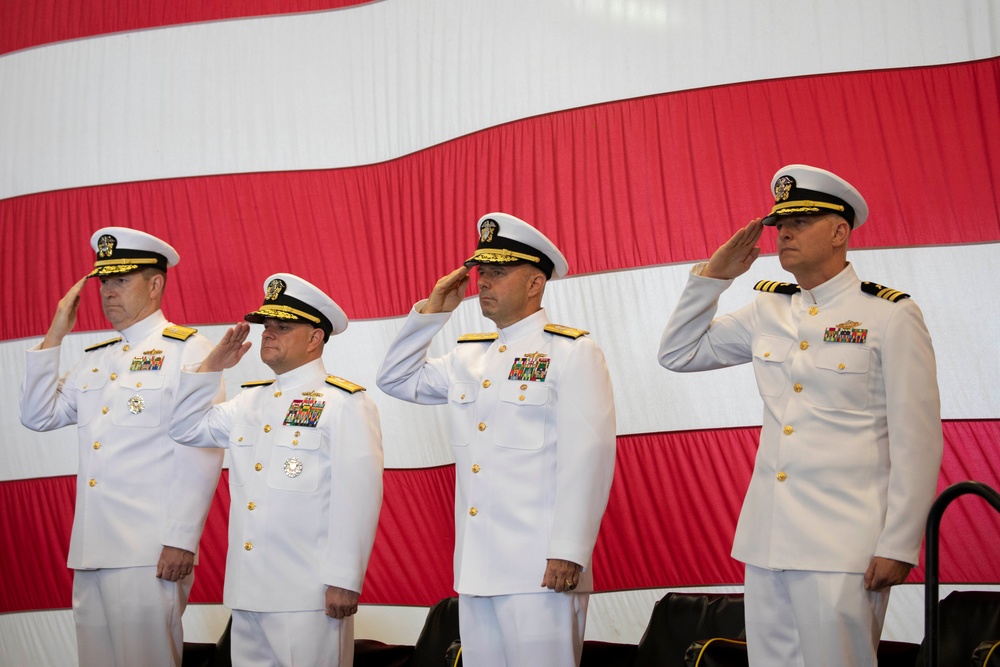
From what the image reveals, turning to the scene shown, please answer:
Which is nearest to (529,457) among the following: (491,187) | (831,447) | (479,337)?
(479,337)

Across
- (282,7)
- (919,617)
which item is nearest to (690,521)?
(919,617)

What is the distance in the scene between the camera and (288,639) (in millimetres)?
3133

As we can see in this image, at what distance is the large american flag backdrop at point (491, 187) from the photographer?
12.0 feet

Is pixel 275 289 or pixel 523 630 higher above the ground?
pixel 275 289

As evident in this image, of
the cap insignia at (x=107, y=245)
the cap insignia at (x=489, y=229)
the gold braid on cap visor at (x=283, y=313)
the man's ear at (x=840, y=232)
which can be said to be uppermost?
the cap insignia at (x=107, y=245)

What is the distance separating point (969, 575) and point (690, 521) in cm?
91

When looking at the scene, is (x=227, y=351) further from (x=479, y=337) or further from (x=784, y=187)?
(x=784, y=187)

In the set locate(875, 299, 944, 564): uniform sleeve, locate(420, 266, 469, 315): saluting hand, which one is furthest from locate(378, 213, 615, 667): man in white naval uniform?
locate(875, 299, 944, 564): uniform sleeve

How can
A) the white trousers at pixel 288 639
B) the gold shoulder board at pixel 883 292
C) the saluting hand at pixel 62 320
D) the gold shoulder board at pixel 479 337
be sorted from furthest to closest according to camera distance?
the saluting hand at pixel 62 320 < the gold shoulder board at pixel 479 337 < the white trousers at pixel 288 639 < the gold shoulder board at pixel 883 292

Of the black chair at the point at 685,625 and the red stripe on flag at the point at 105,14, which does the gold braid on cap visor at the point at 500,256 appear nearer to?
the black chair at the point at 685,625

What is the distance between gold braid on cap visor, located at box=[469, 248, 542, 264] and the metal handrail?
187 cm

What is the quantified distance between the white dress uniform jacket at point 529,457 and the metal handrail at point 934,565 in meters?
1.45

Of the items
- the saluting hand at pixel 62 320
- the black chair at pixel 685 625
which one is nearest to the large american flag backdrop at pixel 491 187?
the black chair at pixel 685 625

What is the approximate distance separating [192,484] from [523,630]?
4.53 ft
